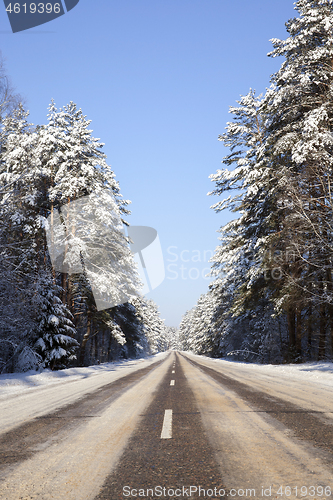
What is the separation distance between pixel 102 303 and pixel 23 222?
761 cm

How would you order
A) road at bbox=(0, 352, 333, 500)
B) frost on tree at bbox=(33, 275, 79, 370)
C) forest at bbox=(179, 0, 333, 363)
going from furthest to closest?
frost on tree at bbox=(33, 275, 79, 370)
forest at bbox=(179, 0, 333, 363)
road at bbox=(0, 352, 333, 500)

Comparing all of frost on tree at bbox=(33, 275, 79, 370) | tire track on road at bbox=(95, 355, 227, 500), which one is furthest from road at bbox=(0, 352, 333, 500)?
frost on tree at bbox=(33, 275, 79, 370)

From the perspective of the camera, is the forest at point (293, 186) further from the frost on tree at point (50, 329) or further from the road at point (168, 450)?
the frost on tree at point (50, 329)

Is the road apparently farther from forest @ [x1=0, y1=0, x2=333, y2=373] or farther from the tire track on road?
forest @ [x1=0, y1=0, x2=333, y2=373]

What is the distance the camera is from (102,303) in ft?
74.9

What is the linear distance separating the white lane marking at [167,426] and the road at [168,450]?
0.03 m

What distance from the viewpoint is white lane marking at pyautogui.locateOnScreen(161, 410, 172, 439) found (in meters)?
4.36

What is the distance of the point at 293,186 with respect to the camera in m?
13.9

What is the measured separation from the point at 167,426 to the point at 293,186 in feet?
39.2

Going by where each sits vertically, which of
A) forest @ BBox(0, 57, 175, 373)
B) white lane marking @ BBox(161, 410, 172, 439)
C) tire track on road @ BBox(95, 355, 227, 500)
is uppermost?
forest @ BBox(0, 57, 175, 373)

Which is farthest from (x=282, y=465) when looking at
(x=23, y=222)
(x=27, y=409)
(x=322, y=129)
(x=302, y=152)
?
(x=23, y=222)

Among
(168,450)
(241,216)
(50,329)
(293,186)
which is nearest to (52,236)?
(50,329)


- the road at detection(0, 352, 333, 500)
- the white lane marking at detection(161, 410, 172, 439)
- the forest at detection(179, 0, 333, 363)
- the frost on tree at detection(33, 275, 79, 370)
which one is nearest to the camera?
the road at detection(0, 352, 333, 500)

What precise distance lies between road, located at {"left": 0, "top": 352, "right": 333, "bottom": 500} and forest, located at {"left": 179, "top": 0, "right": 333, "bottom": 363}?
857 cm
